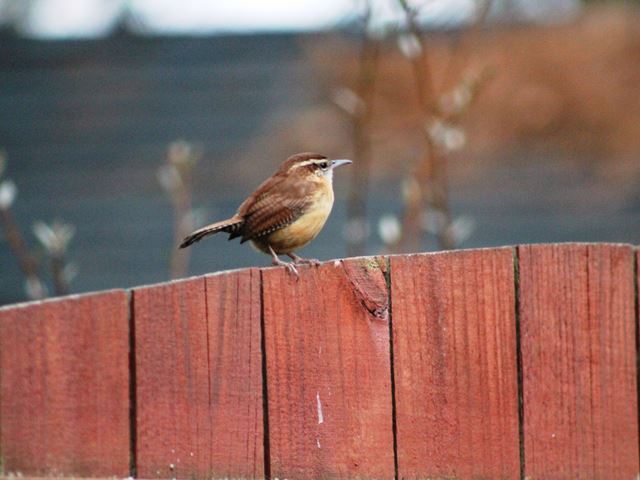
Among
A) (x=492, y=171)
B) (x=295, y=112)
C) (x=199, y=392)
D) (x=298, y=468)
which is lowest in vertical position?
(x=298, y=468)

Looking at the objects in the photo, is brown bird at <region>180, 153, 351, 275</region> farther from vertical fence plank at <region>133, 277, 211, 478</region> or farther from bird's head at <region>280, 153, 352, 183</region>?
vertical fence plank at <region>133, 277, 211, 478</region>

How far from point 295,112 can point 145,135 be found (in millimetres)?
1250

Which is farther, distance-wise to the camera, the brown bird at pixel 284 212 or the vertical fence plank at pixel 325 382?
the brown bird at pixel 284 212

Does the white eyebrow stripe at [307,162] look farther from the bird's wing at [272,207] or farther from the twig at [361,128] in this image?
the twig at [361,128]

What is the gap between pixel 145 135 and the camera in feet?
28.6

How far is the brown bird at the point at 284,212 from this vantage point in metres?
4.19

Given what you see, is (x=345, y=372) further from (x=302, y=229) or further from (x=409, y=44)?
(x=409, y=44)

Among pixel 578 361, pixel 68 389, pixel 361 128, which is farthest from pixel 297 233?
pixel 578 361

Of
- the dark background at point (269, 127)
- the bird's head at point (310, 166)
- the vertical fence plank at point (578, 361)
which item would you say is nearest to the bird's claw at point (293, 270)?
the vertical fence plank at point (578, 361)

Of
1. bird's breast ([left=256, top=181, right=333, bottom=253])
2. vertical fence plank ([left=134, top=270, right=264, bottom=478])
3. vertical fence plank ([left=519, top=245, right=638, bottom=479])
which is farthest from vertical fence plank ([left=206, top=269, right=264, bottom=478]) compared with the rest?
bird's breast ([left=256, top=181, right=333, bottom=253])

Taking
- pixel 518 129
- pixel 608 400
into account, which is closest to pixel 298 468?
pixel 608 400

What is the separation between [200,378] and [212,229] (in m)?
0.99

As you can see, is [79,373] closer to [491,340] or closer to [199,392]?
[199,392]

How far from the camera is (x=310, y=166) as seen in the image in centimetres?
466
